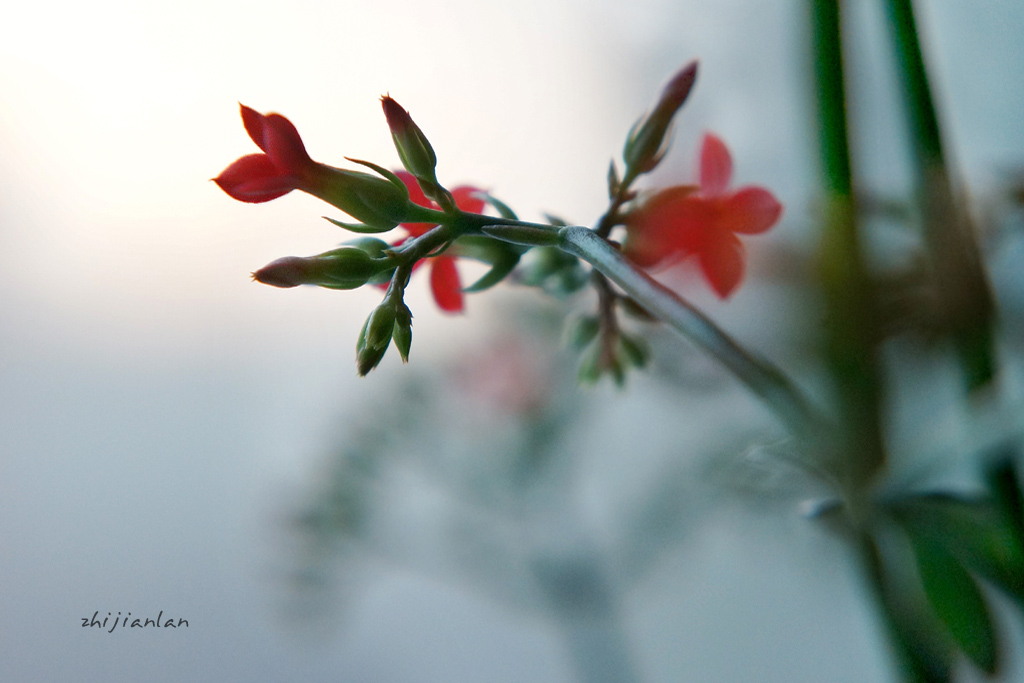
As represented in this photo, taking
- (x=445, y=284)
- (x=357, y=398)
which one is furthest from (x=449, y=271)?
(x=357, y=398)

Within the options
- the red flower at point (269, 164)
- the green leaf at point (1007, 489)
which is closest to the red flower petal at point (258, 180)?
the red flower at point (269, 164)

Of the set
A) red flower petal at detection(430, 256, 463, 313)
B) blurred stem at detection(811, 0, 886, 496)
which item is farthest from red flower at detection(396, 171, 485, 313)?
blurred stem at detection(811, 0, 886, 496)

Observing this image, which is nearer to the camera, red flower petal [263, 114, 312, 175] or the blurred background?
red flower petal [263, 114, 312, 175]

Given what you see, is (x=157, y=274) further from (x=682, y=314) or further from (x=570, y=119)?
(x=682, y=314)

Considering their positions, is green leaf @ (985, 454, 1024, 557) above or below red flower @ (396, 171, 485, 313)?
below

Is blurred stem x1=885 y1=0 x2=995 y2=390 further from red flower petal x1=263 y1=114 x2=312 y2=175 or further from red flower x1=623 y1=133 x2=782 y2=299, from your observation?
red flower petal x1=263 y1=114 x2=312 y2=175

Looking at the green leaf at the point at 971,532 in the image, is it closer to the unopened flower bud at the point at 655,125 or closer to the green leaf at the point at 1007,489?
the green leaf at the point at 1007,489

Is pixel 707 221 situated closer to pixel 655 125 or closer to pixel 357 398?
pixel 655 125
